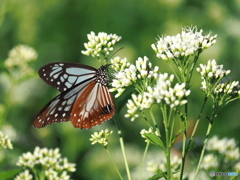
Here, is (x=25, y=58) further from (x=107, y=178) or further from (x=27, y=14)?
(x=27, y=14)

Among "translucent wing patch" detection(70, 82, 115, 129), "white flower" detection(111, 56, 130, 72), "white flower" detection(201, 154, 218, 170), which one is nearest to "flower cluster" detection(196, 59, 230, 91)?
"white flower" detection(111, 56, 130, 72)

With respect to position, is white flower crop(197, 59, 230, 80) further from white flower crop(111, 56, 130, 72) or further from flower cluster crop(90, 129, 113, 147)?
flower cluster crop(90, 129, 113, 147)

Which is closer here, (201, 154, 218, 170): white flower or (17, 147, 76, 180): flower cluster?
(17, 147, 76, 180): flower cluster

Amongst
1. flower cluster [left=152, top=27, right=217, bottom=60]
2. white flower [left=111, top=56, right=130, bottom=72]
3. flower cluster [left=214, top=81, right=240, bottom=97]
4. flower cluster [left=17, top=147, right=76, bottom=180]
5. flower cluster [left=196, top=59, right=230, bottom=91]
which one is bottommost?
flower cluster [left=17, top=147, right=76, bottom=180]

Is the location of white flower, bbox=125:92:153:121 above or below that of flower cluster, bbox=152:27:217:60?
below

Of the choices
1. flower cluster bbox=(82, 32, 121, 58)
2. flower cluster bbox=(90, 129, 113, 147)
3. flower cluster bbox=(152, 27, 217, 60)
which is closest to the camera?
flower cluster bbox=(152, 27, 217, 60)

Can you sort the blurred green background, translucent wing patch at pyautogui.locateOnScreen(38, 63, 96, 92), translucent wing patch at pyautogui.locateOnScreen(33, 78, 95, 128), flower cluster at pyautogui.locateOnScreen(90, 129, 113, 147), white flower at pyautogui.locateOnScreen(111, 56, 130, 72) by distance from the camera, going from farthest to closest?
the blurred green background, translucent wing patch at pyautogui.locateOnScreen(38, 63, 96, 92), translucent wing patch at pyautogui.locateOnScreen(33, 78, 95, 128), white flower at pyautogui.locateOnScreen(111, 56, 130, 72), flower cluster at pyautogui.locateOnScreen(90, 129, 113, 147)

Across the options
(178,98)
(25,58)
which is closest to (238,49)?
(25,58)
